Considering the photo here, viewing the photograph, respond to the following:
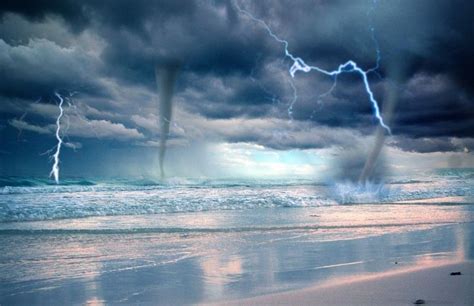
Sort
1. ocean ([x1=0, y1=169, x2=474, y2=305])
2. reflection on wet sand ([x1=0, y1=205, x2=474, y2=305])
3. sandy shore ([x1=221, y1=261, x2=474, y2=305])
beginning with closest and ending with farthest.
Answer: sandy shore ([x1=221, y1=261, x2=474, y2=305]), reflection on wet sand ([x1=0, y1=205, x2=474, y2=305]), ocean ([x1=0, y1=169, x2=474, y2=305])

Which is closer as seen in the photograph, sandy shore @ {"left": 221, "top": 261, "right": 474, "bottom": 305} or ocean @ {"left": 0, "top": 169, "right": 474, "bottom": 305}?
sandy shore @ {"left": 221, "top": 261, "right": 474, "bottom": 305}

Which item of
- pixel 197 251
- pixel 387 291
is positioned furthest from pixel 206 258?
pixel 387 291

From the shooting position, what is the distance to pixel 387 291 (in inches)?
246

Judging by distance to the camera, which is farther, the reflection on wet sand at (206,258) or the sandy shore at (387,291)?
the reflection on wet sand at (206,258)

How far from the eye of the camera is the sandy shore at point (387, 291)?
19.1 ft

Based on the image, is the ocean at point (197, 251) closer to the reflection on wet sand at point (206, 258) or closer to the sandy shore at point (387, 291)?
the reflection on wet sand at point (206, 258)

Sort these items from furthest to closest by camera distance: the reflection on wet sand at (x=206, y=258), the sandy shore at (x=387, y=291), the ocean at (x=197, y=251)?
the ocean at (x=197, y=251)
the reflection on wet sand at (x=206, y=258)
the sandy shore at (x=387, y=291)

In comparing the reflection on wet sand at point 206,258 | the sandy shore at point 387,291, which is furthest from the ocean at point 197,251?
the sandy shore at point 387,291

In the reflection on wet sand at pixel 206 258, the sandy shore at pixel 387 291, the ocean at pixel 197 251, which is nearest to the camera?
the sandy shore at pixel 387 291

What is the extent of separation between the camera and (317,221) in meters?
16.3

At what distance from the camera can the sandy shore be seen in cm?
582

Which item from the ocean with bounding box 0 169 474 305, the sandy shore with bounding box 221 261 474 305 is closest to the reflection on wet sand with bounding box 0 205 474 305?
the ocean with bounding box 0 169 474 305

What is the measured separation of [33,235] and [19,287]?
23.2 ft

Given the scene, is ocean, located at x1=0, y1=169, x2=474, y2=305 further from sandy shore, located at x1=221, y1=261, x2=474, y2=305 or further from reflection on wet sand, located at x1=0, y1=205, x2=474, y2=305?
sandy shore, located at x1=221, y1=261, x2=474, y2=305
